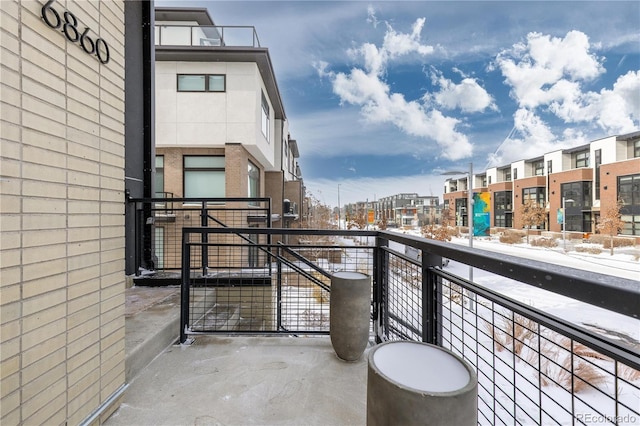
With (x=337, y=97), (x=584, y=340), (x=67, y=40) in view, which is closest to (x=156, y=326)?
(x=67, y=40)

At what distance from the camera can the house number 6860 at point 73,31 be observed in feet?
4.14

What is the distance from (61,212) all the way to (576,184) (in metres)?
36.4

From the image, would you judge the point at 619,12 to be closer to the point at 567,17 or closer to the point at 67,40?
the point at 567,17

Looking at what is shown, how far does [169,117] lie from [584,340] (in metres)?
10.3

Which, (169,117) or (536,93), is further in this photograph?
(536,93)

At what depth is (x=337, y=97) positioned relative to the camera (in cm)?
2997

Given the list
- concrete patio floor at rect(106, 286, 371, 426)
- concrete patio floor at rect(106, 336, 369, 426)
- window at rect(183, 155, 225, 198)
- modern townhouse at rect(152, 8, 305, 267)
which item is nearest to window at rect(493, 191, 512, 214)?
modern townhouse at rect(152, 8, 305, 267)

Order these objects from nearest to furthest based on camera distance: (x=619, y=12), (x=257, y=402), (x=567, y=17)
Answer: (x=257, y=402) → (x=567, y=17) → (x=619, y=12)

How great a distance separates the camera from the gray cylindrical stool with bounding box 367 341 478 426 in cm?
79

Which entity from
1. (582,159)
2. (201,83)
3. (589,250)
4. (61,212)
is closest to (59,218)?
(61,212)

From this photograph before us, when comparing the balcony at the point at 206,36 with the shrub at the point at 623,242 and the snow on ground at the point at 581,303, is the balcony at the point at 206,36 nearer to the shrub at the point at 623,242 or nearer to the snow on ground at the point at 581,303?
the snow on ground at the point at 581,303

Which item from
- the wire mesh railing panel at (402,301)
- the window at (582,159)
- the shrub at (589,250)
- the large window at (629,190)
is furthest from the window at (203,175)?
the window at (582,159)

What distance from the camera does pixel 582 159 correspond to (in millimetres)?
27812

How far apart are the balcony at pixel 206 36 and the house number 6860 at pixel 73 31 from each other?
27.3 ft
